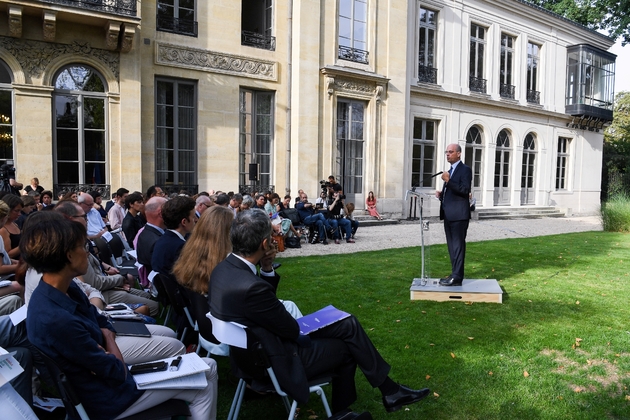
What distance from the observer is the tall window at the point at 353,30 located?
16.1 meters

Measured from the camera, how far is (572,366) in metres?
4.11

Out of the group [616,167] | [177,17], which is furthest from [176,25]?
[616,167]

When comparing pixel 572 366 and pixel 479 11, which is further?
pixel 479 11

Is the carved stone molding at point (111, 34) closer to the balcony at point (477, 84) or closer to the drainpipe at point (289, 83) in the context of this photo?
the drainpipe at point (289, 83)

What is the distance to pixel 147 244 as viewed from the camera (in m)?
4.68

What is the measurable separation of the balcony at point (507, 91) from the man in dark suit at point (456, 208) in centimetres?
1803

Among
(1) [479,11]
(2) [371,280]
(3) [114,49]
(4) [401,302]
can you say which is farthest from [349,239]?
(1) [479,11]

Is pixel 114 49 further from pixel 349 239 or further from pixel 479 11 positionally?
pixel 479 11

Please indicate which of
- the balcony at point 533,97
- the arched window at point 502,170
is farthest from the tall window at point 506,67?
the arched window at point 502,170

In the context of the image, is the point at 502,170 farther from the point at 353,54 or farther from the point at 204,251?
the point at 204,251

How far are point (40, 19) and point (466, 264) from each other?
1083 centimetres

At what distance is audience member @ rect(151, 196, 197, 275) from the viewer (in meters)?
4.11

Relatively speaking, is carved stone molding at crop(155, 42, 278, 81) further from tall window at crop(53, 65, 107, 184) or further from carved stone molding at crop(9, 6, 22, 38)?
carved stone molding at crop(9, 6, 22, 38)

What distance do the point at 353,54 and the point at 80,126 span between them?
8996 mm
